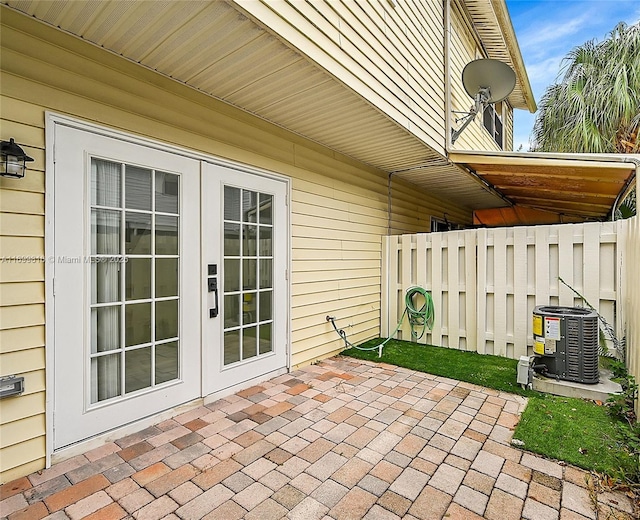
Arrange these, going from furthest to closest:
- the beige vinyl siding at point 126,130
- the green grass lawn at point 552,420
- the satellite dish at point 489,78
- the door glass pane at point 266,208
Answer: the satellite dish at point 489,78, the door glass pane at point 266,208, the green grass lawn at point 552,420, the beige vinyl siding at point 126,130

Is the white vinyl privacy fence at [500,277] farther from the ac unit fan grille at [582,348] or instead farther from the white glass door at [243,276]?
the white glass door at [243,276]

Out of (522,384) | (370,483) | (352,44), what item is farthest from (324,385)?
(352,44)

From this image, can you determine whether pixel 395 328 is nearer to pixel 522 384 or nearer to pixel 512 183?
pixel 522 384

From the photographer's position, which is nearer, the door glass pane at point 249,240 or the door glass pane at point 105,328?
the door glass pane at point 105,328

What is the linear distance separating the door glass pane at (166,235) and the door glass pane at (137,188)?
0.49 feet

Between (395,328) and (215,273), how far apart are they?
10.9 ft

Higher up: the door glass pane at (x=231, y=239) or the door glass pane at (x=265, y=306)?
the door glass pane at (x=231, y=239)

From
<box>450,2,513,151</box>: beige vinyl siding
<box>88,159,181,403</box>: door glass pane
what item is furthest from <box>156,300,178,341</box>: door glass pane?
<box>450,2,513,151</box>: beige vinyl siding

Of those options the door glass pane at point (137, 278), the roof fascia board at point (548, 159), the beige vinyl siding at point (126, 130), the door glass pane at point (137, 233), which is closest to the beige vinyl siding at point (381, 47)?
the roof fascia board at point (548, 159)

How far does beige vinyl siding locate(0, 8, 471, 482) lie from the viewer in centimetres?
200

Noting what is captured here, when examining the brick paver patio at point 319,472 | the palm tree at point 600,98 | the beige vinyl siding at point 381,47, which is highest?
the palm tree at point 600,98

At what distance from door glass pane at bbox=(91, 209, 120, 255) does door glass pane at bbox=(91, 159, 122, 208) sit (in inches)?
2.8

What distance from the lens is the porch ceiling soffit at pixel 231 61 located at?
197 cm

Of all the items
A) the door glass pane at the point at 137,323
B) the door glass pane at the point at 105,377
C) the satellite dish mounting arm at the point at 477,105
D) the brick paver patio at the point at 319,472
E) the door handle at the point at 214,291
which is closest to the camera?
the brick paver patio at the point at 319,472
